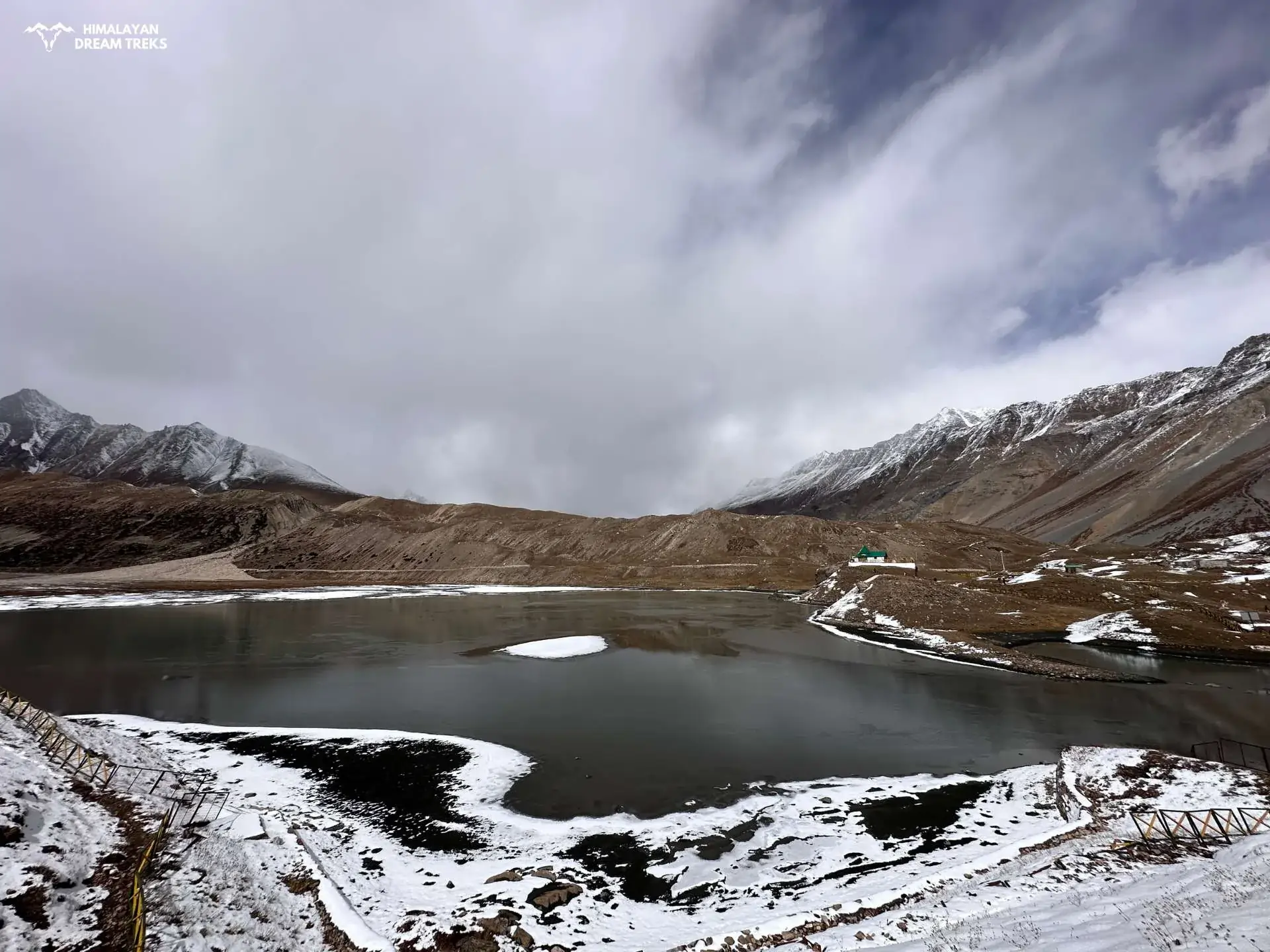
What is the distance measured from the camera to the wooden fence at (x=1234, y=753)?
2016cm

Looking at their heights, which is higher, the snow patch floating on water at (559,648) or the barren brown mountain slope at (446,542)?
the barren brown mountain slope at (446,542)

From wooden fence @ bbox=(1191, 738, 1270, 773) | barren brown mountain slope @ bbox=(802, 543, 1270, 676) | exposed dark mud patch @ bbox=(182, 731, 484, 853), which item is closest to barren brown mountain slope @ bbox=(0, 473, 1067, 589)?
barren brown mountain slope @ bbox=(802, 543, 1270, 676)

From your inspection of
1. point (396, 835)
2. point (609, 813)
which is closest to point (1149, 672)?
point (609, 813)

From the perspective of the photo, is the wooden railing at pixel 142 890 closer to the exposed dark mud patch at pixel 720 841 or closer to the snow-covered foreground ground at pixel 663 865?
the snow-covered foreground ground at pixel 663 865

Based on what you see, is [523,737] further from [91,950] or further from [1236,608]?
[1236,608]

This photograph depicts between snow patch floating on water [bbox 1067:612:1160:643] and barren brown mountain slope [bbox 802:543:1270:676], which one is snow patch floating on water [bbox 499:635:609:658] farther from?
snow patch floating on water [bbox 1067:612:1160:643]

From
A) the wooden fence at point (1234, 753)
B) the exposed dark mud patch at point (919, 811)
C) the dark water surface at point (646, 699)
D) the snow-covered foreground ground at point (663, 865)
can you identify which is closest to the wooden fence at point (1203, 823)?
the snow-covered foreground ground at point (663, 865)

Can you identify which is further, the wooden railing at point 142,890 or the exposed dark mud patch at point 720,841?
the exposed dark mud patch at point 720,841

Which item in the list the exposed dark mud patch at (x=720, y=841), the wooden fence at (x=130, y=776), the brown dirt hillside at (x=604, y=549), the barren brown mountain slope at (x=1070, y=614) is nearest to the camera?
the exposed dark mud patch at (x=720, y=841)

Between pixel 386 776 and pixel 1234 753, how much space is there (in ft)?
106

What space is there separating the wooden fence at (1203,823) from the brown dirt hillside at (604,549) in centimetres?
9271

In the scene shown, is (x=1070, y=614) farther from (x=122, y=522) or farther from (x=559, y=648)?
(x=122, y=522)

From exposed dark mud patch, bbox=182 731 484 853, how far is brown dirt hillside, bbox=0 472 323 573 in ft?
475

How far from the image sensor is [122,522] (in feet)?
460
